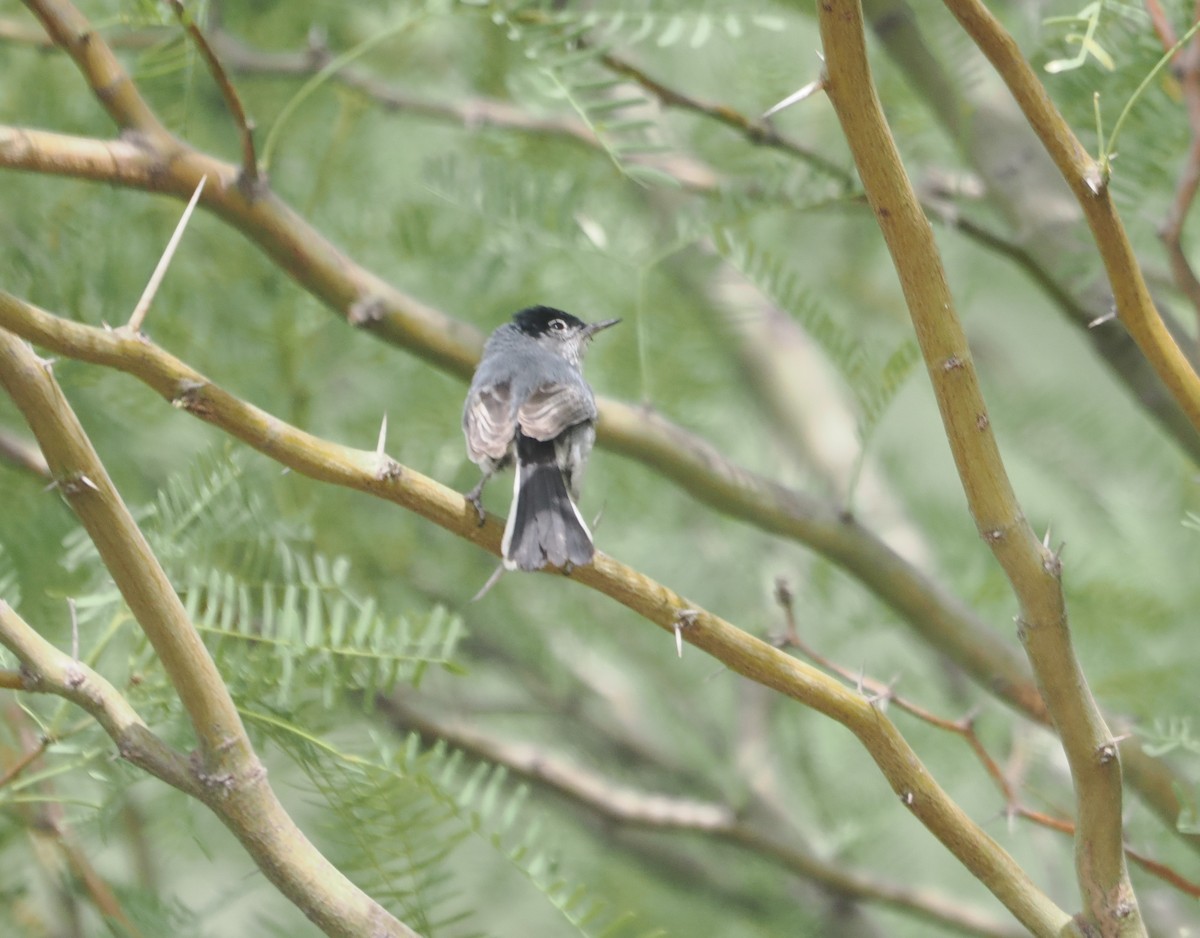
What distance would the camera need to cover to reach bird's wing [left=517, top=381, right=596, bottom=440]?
1928 mm

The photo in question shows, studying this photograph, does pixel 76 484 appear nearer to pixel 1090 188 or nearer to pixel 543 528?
pixel 543 528

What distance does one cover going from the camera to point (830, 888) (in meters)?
2.63

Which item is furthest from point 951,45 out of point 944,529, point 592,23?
point 944,529

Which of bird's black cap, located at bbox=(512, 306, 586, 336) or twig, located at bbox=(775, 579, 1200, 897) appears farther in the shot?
bird's black cap, located at bbox=(512, 306, 586, 336)

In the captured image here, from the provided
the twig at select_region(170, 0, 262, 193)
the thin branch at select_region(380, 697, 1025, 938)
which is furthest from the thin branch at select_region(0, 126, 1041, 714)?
the thin branch at select_region(380, 697, 1025, 938)

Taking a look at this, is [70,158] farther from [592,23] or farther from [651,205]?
[651,205]

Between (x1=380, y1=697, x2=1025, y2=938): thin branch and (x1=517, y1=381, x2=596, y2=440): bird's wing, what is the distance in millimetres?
748

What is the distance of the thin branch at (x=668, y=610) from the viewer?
1.20 meters

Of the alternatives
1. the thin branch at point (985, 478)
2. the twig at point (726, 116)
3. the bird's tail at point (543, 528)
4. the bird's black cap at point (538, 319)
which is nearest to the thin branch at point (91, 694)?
the bird's tail at point (543, 528)

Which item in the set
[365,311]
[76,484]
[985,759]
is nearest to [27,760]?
[76,484]

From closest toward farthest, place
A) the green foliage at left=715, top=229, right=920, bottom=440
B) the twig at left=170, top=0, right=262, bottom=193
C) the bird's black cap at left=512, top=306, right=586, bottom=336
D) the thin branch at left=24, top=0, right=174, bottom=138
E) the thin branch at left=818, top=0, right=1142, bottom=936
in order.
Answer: the thin branch at left=818, top=0, right=1142, bottom=936 → the twig at left=170, top=0, right=262, bottom=193 → the thin branch at left=24, top=0, right=174, bottom=138 → the green foliage at left=715, top=229, right=920, bottom=440 → the bird's black cap at left=512, top=306, right=586, bottom=336

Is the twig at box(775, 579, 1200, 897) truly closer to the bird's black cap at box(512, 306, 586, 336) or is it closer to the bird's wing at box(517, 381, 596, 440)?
the bird's wing at box(517, 381, 596, 440)

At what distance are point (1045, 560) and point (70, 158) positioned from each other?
1183 millimetres

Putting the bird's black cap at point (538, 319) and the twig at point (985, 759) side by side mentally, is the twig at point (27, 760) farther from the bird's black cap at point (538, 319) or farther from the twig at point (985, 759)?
the bird's black cap at point (538, 319)
